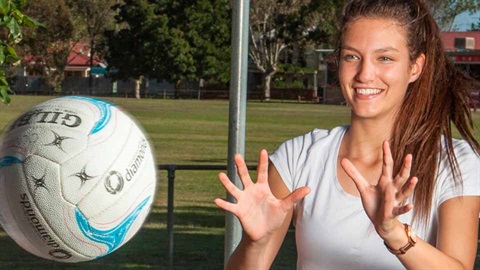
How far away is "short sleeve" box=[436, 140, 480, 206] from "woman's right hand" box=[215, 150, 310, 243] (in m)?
0.44

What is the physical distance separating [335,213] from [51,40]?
7630 centimetres

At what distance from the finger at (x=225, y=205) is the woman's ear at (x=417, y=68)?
69 cm

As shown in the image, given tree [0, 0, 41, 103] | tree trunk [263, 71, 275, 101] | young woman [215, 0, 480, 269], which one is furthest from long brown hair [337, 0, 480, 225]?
tree trunk [263, 71, 275, 101]

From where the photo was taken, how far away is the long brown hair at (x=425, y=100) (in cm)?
273

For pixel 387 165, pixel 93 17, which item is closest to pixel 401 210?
pixel 387 165

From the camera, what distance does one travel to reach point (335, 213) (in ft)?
9.00

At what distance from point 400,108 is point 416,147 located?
133mm

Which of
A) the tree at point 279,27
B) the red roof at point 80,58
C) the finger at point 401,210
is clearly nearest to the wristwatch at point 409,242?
the finger at point 401,210

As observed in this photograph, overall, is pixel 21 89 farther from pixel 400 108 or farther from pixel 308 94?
pixel 400 108

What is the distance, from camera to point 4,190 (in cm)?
366

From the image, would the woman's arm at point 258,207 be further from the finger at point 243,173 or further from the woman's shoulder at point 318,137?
the woman's shoulder at point 318,137

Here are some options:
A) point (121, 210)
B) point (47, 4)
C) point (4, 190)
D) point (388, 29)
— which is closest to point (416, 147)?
point (388, 29)

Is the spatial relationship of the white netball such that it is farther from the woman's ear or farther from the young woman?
the woman's ear

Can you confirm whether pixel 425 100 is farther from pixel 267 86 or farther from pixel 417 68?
pixel 267 86
